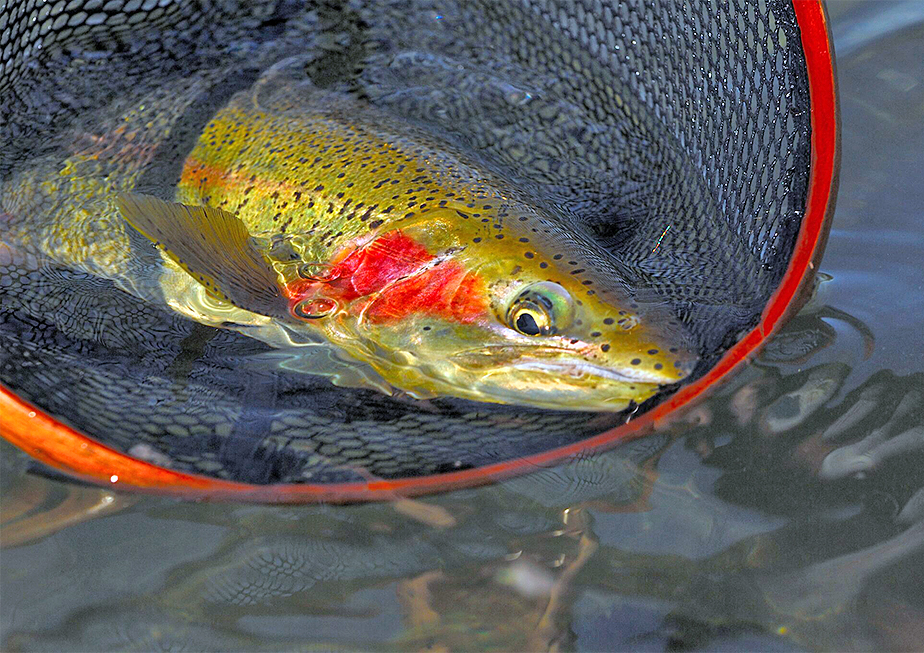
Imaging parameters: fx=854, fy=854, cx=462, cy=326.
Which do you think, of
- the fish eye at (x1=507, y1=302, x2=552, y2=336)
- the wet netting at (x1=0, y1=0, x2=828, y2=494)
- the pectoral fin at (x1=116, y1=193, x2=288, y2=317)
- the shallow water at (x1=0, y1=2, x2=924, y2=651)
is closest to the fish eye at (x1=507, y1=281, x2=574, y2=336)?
the fish eye at (x1=507, y1=302, x2=552, y2=336)

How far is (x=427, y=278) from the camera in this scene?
2152 mm

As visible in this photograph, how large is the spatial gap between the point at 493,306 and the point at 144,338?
Answer: 36.7 inches

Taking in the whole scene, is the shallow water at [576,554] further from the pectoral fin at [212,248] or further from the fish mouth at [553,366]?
the pectoral fin at [212,248]

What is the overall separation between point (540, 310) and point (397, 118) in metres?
1.09

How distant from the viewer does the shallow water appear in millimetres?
1920

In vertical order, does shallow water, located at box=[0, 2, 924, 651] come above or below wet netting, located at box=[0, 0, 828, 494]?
below

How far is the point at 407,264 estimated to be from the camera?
220 centimetres

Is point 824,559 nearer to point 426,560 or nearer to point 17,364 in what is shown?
point 426,560

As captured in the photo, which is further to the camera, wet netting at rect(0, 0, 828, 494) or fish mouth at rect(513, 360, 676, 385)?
wet netting at rect(0, 0, 828, 494)

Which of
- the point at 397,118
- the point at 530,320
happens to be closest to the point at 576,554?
the point at 530,320

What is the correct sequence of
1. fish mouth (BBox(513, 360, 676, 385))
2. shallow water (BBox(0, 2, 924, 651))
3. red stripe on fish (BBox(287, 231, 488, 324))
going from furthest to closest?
red stripe on fish (BBox(287, 231, 488, 324)) < shallow water (BBox(0, 2, 924, 651)) < fish mouth (BBox(513, 360, 676, 385))

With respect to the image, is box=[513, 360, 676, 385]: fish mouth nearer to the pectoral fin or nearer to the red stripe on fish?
the red stripe on fish

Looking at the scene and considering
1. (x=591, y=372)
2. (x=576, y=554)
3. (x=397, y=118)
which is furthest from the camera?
(x=397, y=118)

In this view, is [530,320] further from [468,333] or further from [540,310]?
[468,333]
